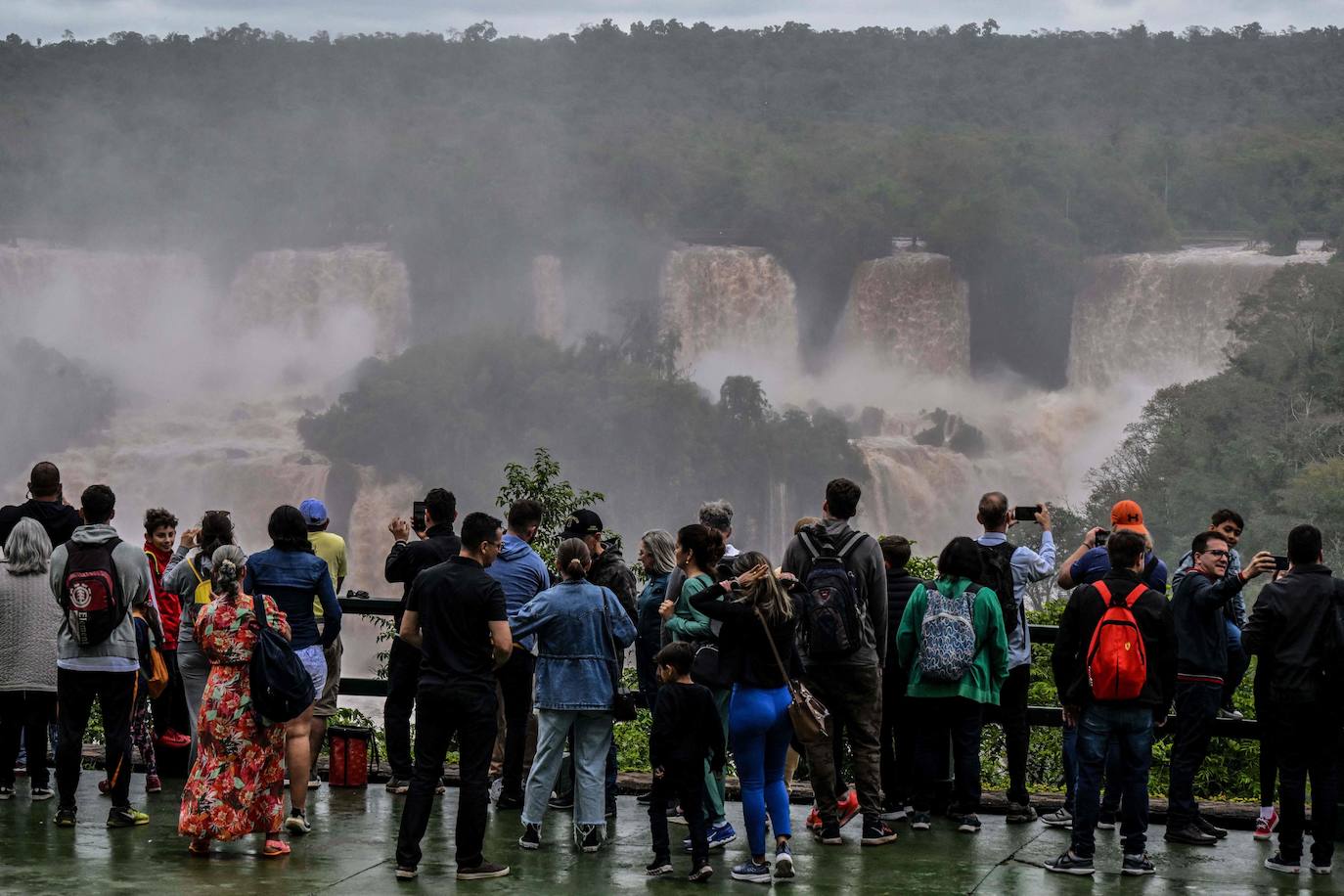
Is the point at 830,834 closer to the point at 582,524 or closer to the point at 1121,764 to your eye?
the point at 1121,764

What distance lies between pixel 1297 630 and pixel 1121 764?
944 millimetres

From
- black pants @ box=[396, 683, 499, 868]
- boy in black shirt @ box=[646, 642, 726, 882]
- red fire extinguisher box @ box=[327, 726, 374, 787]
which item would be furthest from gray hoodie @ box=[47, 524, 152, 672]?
boy in black shirt @ box=[646, 642, 726, 882]

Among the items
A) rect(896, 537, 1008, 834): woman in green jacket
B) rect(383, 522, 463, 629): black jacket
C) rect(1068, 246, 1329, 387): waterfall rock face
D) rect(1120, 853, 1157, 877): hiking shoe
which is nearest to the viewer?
rect(1120, 853, 1157, 877): hiking shoe

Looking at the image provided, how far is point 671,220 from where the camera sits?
7831 centimetres

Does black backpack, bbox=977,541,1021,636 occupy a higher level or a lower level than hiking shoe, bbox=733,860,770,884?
higher

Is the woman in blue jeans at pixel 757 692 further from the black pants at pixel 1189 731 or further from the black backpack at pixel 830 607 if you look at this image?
the black pants at pixel 1189 731

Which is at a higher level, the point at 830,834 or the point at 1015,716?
the point at 1015,716

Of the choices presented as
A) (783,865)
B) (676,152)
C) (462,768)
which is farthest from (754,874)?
(676,152)

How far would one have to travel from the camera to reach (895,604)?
7.76 metres

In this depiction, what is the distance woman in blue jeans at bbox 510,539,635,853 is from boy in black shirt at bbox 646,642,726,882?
561 mm

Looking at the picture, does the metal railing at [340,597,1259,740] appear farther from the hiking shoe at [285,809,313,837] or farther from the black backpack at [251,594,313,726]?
the black backpack at [251,594,313,726]

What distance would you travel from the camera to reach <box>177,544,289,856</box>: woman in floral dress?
694 cm

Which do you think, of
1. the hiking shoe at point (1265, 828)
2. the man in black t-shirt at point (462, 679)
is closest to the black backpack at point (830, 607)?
the man in black t-shirt at point (462, 679)

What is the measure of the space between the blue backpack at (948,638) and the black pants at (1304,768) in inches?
52.1
